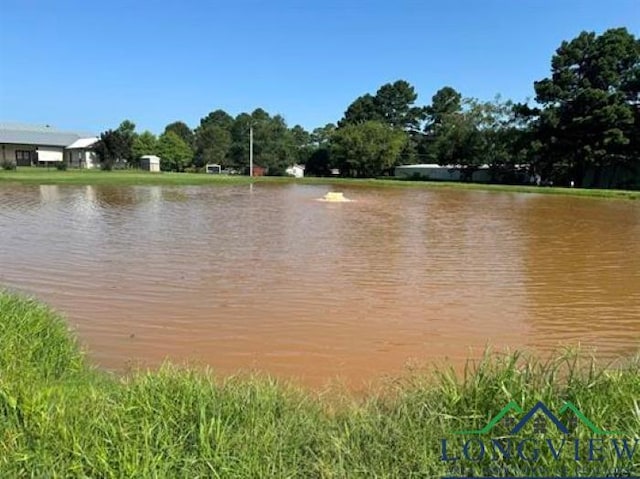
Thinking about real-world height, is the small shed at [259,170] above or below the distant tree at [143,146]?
below

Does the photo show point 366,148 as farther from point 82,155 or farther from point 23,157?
point 23,157

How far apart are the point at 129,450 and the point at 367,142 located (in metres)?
71.0

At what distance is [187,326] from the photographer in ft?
22.0

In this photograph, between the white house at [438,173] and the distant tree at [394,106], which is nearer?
the white house at [438,173]

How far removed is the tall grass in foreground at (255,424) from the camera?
2945mm

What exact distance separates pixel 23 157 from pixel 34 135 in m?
3.93

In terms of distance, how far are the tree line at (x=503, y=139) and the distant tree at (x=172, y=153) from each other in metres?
0.14

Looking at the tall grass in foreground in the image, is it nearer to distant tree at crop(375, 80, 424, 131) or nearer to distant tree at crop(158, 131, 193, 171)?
distant tree at crop(158, 131, 193, 171)

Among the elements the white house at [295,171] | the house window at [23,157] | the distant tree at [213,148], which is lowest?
the white house at [295,171]

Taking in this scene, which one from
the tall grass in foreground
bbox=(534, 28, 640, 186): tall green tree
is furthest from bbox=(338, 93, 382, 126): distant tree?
the tall grass in foreground

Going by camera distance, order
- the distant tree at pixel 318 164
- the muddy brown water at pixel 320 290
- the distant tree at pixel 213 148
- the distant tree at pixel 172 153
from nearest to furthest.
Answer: the muddy brown water at pixel 320 290, the distant tree at pixel 172 153, the distant tree at pixel 318 164, the distant tree at pixel 213 148

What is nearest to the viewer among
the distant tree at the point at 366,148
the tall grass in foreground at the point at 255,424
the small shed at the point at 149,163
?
the tall grass in foreground at the point at 255,424

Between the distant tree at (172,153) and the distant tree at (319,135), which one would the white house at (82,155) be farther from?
the distant tree at (319,135)

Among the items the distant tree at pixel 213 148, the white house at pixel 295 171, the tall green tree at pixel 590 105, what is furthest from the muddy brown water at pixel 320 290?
the distant tree at pixel 213 148
